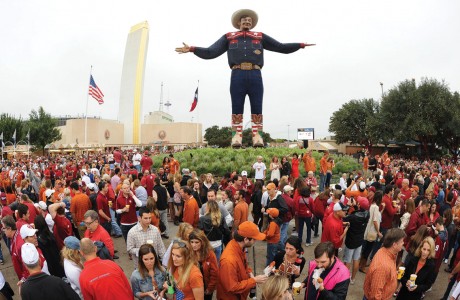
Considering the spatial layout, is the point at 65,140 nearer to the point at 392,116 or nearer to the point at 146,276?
the point at 392,116

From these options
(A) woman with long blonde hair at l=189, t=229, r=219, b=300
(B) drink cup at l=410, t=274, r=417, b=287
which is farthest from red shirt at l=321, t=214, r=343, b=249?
(A) woman with long blonde hair at l=189, t=229, r=219, b=300

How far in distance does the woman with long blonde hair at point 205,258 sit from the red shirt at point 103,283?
790 millimetres

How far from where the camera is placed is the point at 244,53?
15914mm

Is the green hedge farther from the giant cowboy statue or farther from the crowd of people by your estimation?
the crowd of people

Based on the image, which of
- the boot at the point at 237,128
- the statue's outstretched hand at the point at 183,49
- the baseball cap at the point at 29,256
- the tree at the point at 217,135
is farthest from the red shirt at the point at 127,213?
the tree at the point at 217,135

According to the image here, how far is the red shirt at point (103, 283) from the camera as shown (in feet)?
10.2

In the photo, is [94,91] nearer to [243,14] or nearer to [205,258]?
[243,14]

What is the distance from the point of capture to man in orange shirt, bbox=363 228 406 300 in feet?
11.1

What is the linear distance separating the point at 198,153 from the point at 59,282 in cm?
1420

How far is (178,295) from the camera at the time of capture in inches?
127

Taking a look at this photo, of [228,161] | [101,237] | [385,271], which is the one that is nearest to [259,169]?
[228,161]

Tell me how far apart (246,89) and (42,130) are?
35.7 metres

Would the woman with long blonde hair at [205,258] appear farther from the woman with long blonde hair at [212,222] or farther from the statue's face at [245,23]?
the statue's face at [245,23]

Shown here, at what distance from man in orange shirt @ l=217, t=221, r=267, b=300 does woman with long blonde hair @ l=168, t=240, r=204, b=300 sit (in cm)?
29
